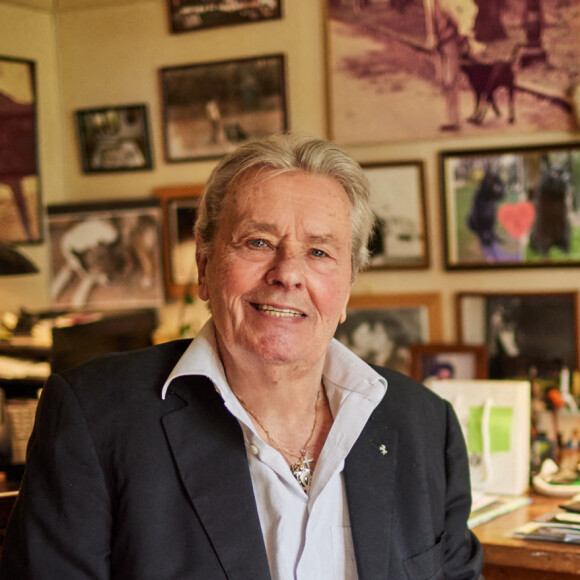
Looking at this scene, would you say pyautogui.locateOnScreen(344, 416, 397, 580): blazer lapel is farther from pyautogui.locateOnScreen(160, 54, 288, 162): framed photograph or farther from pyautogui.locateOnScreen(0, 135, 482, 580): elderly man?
pyautogui.locateOnScreen(160, 54, 288, 162): framed photograph

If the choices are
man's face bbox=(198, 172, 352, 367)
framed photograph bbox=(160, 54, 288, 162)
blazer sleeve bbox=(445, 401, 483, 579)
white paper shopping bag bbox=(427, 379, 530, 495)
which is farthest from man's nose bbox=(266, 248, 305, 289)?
framed photograph bbox=(160, 54, 288, 162)

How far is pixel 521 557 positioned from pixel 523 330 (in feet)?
3.38

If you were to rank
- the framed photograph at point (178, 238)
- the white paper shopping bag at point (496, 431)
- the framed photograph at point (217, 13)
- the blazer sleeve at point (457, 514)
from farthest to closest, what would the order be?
the framed photograph at point (178, 238)
the framed photograph at point (217, 13)
the white paper shopping bag at point (496, 431)
the blazer sleeve at point (457, 514)

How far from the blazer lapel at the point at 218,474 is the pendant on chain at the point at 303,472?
5.5 inches

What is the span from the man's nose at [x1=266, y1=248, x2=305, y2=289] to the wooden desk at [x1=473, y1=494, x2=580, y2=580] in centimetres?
99

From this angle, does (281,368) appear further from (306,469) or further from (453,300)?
(453,300)

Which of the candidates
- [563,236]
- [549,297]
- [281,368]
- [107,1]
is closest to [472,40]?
[563,236]

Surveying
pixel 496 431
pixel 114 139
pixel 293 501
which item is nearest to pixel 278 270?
pixel 293 501

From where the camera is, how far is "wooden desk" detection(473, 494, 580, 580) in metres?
1.98

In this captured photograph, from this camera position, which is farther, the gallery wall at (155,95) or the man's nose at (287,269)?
the gallery wall at (155,95)

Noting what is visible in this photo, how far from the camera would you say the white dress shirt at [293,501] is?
1.52 metres

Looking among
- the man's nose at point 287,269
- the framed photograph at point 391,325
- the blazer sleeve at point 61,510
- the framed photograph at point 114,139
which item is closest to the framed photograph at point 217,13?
the framed photograph at point 114,139

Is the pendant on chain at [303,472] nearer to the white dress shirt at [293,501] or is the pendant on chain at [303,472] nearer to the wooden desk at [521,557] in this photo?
the white dress shirt at [293,501]

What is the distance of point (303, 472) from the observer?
1616 mm
